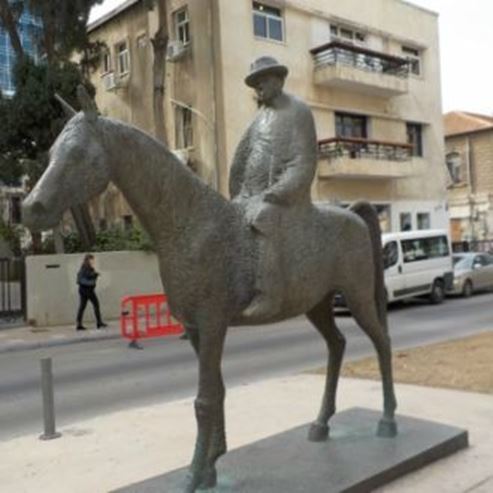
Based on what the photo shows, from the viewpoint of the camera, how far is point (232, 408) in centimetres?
750

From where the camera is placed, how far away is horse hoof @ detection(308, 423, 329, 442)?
17.8 ft

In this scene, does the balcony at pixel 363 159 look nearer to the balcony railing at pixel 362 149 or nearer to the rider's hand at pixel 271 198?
the balcony railing at pixel 362 149

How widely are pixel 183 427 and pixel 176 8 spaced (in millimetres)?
20811

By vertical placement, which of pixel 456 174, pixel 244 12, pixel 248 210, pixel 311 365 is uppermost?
pixel 244 12

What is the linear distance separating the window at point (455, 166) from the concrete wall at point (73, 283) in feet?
97.9

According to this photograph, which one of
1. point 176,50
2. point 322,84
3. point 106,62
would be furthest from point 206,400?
point 106,62

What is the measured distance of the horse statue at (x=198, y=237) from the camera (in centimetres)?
365

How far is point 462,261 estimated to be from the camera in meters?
24.3

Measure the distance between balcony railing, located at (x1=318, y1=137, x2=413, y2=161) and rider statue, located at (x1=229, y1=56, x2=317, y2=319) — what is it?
1991cm

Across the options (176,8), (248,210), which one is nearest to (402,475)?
(248,210)

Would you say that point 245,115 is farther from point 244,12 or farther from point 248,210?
point 248,210

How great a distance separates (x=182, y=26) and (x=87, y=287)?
11704 mm

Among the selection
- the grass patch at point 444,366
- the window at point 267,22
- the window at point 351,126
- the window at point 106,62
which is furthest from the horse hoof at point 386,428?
the window at point 106,62

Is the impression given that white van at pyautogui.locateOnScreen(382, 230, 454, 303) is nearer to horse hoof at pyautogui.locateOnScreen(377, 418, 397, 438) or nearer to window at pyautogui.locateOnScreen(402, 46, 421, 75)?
window at pyautogui.locateOnScreen(402, 46, 421, 75)
